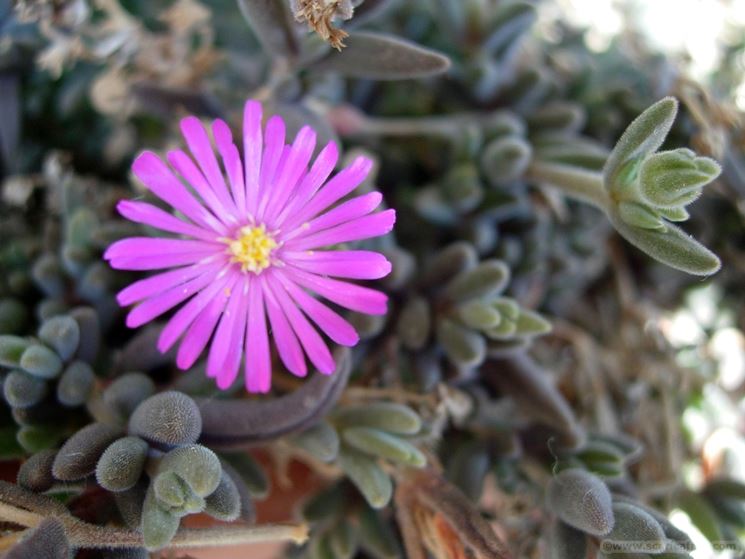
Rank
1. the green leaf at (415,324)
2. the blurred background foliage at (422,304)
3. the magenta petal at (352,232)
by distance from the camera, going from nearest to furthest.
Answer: the magenta petal at (352,232)
the blurred background foliage at (422,304)
the green leaf at (415,324)

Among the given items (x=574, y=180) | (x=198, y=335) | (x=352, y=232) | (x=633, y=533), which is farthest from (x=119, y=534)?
(x=574, y=180)

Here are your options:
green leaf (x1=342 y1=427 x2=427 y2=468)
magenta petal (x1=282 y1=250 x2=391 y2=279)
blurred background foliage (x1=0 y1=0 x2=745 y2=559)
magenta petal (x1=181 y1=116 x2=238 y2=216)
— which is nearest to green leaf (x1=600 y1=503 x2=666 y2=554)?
blurred background foliage (x1=0 y1=0 x2=745 y2=559)

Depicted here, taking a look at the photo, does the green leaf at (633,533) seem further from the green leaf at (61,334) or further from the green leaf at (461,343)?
the green leaf at (61,334)

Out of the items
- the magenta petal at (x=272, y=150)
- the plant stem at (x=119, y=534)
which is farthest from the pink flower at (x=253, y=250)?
the plant stem at (x=119, y=534)

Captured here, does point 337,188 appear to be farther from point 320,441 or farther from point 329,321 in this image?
point 320,441

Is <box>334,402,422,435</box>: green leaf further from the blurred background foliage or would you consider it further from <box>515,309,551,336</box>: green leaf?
<box>515,309,551,336</box>: green leaf

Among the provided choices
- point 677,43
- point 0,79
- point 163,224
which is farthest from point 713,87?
point 0,79
